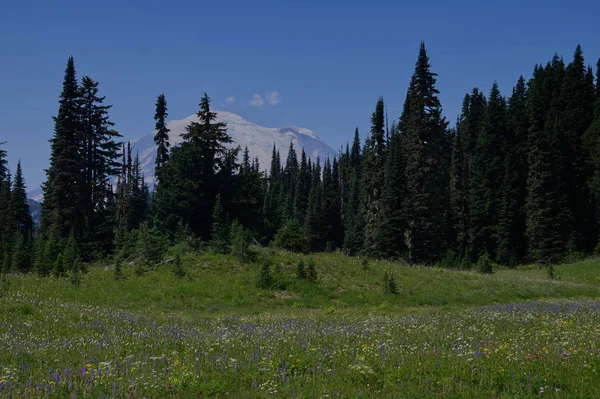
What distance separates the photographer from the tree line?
3809 cm

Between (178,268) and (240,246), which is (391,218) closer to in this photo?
(240,246)

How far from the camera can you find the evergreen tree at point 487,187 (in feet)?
201

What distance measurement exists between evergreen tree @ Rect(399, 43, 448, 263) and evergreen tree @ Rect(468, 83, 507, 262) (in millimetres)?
11750

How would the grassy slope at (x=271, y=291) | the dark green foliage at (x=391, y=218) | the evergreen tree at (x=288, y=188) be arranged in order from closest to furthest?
the grassy slope at (x=271, y=291) → the dark green foliage at (x=391, y=218) → the evergreen tree at (x=288, y=188)

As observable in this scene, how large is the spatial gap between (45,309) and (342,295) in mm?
14307

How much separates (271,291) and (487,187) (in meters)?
48.4

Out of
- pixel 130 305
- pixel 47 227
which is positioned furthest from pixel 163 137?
pixel 130 305

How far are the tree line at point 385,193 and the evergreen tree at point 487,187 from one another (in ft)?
0.59

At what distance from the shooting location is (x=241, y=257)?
27812 mm

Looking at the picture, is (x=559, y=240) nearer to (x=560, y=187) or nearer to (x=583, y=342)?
Result: (x=560, y=187)

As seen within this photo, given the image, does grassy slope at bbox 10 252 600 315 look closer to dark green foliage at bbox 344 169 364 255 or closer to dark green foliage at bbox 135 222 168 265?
dark green foliage at bbox 135 222 168 265

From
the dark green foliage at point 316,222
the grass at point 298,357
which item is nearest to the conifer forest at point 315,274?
the grass at point 298,357

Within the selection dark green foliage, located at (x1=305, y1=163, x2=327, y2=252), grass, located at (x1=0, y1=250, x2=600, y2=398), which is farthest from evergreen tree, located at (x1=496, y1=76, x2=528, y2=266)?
grass, located at (x1=0, y1=250, x2=600, y2=398)

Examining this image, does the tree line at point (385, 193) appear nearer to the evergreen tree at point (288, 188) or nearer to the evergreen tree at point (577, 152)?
the evergreen tree at point (577, 152)
